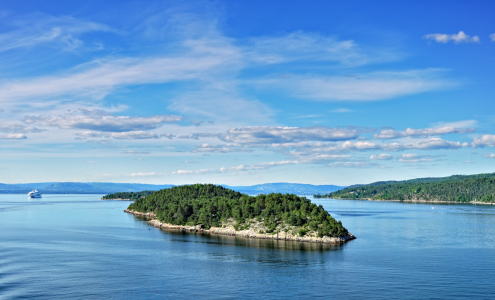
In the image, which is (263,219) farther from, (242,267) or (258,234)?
(242,267)

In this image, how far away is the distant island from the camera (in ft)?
358

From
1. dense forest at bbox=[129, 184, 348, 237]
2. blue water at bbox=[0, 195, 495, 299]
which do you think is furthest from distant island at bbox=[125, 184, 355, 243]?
blue water at bbox=[0, 195, 495, 299]

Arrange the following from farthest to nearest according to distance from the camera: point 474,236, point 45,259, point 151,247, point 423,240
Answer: point 474,236 → point 423,240 → point 151,247 → point 45,259

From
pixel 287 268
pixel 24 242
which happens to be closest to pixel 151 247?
pixel 24 242

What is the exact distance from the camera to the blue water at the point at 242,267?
5844cm

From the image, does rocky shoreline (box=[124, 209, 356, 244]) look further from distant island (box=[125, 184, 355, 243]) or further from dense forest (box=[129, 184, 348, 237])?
dense forest (box=[129, 184, 348, 237])

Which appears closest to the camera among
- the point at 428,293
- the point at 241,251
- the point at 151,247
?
the point at 428,293

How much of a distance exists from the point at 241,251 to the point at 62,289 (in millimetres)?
41983

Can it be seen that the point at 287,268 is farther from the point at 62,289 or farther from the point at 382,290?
the point at 62,289

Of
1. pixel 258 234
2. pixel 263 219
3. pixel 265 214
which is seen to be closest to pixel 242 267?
pixel 258 234

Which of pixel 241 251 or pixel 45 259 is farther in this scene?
pixel 241 251

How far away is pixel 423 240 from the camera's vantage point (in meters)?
110

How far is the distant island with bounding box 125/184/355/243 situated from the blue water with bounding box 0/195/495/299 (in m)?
6.50

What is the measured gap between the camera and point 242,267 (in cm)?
7531
